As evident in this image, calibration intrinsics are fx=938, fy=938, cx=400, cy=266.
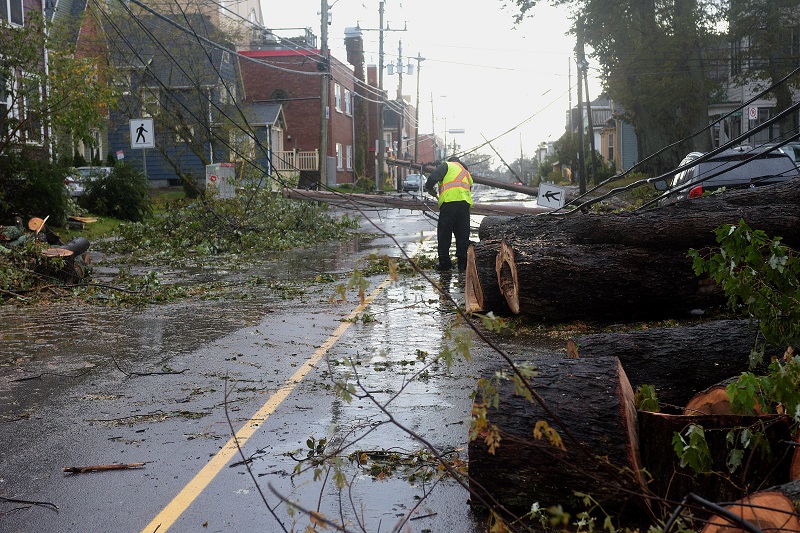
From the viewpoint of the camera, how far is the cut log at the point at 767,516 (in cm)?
322

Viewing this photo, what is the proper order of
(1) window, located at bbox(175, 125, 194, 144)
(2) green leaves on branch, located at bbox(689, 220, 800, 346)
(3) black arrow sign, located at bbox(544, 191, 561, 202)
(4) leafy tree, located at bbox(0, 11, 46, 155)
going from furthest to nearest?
1. (1) window, located at bbox(175, 125, 194, 144)
2. (4) leafy tree, located at bbox(0, 11, 46, 155)
3. (3) black arrow sign, located at bbox(544, 191, 561, 202)
4. (2) green leaves on branch, located at bbox(689, 220, 800, 346)

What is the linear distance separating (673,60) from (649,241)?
91.2 feet

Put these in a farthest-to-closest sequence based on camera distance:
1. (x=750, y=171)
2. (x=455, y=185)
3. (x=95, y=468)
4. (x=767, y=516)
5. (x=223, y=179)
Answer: (x=223, y=179), (x=750, y=171), (x=455, y=185), (x=95, y=468), (x=767, y=516)

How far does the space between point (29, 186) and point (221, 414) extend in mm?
15696

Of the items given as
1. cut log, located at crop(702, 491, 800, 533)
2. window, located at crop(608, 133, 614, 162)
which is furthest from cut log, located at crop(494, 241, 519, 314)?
window, located at crop(608, 133, 614, 162)

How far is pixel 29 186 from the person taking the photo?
20.5 metres

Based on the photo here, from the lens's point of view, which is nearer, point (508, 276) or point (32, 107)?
point (508, 276)

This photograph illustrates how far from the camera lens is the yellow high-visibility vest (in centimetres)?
1575

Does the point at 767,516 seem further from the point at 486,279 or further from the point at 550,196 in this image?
the point at 550,196

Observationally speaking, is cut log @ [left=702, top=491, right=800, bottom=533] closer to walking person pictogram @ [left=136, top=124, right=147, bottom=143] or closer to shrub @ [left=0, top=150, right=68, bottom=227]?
shrub @ [left=0, top=150, right=68, bottom=227]

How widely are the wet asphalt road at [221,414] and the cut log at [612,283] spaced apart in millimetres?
1188

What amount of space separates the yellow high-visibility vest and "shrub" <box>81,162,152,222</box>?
14679mm

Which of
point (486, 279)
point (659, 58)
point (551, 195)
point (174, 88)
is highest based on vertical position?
point (659, 58)

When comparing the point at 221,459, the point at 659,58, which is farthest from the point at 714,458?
the point at 659,58
